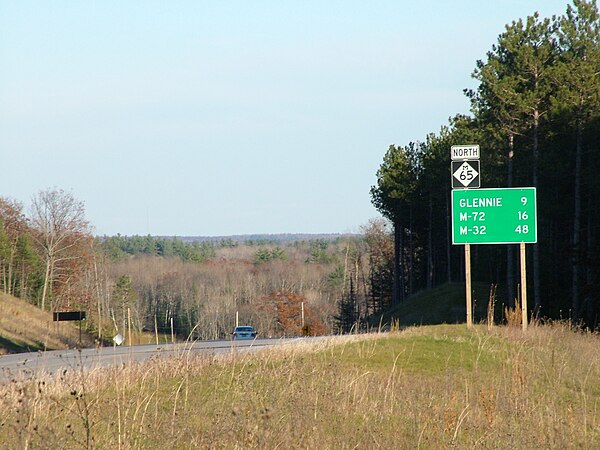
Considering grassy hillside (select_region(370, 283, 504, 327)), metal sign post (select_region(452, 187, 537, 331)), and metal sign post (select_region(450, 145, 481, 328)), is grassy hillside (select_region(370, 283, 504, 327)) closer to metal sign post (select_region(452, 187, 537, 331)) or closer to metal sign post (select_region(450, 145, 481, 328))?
metal sign post (select_region(452, 187, 537, 331))

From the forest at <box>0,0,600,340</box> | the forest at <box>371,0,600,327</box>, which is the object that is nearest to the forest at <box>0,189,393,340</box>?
the forest at <box>0,0,600,340</box>

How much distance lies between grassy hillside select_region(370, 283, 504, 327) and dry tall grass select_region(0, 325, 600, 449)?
129 ft

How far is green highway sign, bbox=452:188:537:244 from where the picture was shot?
24.8 metres

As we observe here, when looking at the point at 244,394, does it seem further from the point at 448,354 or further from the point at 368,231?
the point at 368,231

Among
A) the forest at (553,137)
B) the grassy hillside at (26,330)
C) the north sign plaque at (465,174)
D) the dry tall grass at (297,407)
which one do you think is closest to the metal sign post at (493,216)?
the north sign plaque at (465,174)

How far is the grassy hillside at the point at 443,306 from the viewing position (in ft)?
186

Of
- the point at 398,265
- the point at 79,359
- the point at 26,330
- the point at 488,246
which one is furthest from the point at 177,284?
the point at 79,359

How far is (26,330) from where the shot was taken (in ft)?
163

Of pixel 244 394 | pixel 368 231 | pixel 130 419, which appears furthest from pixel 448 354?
pixel 368 231

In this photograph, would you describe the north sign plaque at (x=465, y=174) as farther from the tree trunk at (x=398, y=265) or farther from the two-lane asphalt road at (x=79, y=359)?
the tree trunk at (x=398, y=265)

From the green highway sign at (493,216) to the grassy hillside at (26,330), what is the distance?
73.1 ft

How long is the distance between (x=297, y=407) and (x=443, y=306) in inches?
2038

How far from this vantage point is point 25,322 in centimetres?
5222

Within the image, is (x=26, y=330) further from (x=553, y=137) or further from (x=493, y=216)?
(x=493, y=216)
